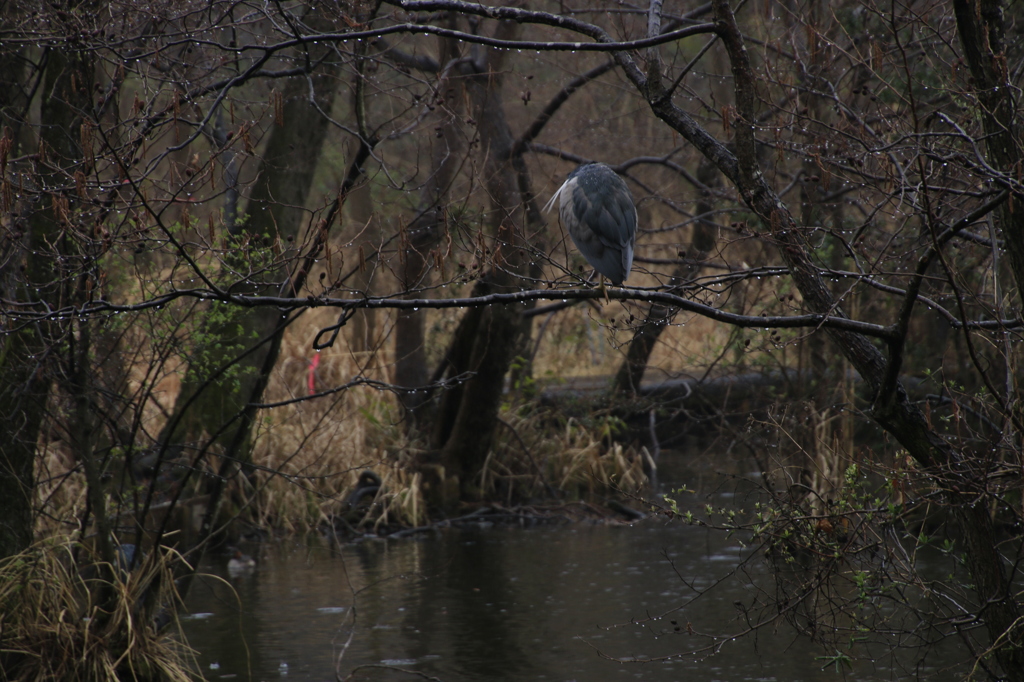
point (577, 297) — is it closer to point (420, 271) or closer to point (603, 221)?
point (603, 221)

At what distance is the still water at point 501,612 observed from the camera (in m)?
5.67

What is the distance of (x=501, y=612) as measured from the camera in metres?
6.91

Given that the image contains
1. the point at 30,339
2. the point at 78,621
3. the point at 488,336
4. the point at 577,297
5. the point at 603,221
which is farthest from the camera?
the point at 488,336

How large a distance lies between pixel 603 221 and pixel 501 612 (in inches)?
118

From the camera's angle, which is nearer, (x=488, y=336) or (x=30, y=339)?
(x=30, y=339)

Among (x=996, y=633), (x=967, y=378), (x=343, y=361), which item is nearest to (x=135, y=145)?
(x=996, y=633)

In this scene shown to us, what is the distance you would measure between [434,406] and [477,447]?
83cm

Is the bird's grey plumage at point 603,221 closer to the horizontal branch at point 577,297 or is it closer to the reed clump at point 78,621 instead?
the horizontal branch at point 577,297

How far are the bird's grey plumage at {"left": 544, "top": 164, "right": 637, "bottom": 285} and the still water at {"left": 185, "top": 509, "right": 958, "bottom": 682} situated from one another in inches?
68.5

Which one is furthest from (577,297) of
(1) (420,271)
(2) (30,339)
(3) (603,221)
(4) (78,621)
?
(1) (420,271)

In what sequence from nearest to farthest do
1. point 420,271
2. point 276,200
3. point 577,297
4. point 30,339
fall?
1. point 577,297
2. point 30,339
3. point 276,200
4. point 420,271

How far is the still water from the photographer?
567 centimetres

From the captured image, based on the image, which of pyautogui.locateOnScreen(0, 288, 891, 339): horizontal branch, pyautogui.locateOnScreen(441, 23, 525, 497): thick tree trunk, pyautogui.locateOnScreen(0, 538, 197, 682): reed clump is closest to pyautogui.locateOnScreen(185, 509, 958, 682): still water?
pyautogui.locateOnScreen(0, 538, 197, 682): reed clump

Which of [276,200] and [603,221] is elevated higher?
[276,200]
